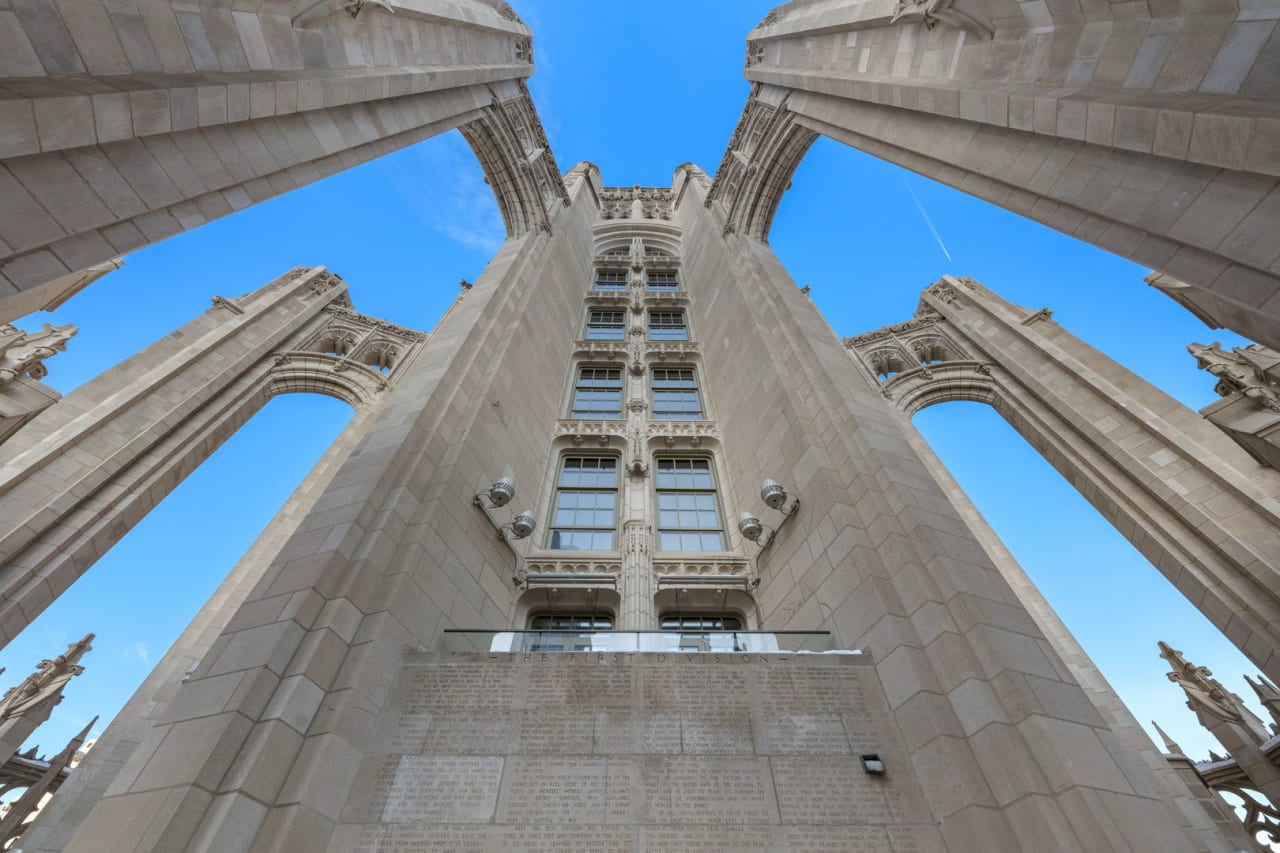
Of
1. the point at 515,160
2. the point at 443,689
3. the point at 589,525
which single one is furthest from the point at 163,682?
the point at 515,160

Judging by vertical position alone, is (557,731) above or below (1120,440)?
below

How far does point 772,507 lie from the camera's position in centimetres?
1220

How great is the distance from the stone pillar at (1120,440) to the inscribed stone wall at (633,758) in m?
8.30

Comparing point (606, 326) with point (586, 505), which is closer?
point (586, 505)

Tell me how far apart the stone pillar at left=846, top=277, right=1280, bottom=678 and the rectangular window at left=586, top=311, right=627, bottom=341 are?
30.6 ft

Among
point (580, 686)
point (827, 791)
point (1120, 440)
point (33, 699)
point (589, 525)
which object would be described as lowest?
point (827, 791)

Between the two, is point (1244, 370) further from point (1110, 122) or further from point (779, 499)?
point (779, 499)

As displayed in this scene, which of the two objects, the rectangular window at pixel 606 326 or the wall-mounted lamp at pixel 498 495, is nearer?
the wall-mounted lamp at pixel 498 495

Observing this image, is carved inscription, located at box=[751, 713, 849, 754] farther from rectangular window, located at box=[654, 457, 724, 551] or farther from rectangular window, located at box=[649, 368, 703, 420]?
rectangular window, located at box=[649, 368, 703, 420]

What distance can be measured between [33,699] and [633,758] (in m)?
12.9

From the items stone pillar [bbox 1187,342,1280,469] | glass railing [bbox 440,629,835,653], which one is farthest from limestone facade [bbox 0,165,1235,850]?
stone pillar [bbox 1187,342,1280,469]

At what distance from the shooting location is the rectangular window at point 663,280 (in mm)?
30047

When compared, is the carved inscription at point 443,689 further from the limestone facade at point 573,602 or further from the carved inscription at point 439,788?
the carved inscription at point 439,788

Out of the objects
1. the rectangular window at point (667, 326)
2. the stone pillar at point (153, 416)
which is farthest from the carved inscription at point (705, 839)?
the rectangular window at point (667, 326)
